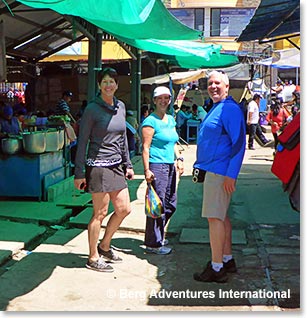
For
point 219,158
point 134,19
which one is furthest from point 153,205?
point 134,19

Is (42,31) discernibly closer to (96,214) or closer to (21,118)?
(21,118)

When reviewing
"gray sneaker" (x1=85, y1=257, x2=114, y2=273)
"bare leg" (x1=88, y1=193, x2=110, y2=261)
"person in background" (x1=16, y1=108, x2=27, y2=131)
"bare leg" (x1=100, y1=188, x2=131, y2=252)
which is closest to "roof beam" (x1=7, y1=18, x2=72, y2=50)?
"person in background" (x1=16, y1=108, x2=27, y2=131)

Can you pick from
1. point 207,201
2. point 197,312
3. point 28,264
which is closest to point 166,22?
point 207,201

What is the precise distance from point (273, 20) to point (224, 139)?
333 cm

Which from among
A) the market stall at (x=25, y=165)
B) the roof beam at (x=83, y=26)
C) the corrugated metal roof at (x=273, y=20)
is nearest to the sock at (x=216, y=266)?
the corrugated metal roof at (x=273, y=20)

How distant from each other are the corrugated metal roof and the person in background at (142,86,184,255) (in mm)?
1835

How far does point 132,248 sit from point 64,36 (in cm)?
973

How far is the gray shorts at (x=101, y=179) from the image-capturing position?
471 centimetres

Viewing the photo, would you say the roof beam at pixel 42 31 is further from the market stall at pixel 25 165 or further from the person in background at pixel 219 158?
the person in background at pixel 219 158

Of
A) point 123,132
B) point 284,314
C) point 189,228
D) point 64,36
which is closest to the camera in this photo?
point 284,314

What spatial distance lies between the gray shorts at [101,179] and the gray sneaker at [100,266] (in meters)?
0.71

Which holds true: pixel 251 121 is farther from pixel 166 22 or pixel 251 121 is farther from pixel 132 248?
pixel 132 248

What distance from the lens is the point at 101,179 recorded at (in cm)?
471

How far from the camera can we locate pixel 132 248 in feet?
18.6
